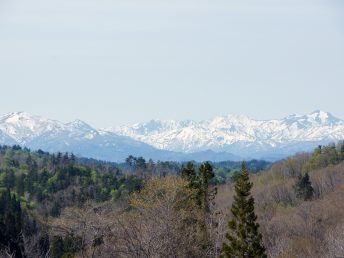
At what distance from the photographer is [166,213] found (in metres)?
36.5

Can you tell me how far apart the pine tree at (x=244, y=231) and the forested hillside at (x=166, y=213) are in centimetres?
12

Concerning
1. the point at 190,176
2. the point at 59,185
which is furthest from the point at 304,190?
the point at 59,185

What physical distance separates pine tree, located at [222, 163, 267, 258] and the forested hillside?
4.9 inches

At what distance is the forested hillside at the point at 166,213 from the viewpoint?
35188 millimetres

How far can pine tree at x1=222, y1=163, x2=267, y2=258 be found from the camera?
110 feet

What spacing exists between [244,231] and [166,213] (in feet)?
16.2

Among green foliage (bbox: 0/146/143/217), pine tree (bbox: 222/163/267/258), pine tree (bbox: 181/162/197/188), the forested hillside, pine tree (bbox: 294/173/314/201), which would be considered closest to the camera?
pine tree (bbox: 222/163/267/258)

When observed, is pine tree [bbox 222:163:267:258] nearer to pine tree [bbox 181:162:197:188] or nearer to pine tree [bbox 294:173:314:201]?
pine tree [bbox 181:162:197:188]

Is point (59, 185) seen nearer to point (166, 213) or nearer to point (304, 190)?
point (304, 190)

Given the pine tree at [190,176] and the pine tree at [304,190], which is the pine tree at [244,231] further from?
the pine tree at [304,190]

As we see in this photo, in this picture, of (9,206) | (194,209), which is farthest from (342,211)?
(9,206)

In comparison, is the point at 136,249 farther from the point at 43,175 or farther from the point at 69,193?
the point at 43,175

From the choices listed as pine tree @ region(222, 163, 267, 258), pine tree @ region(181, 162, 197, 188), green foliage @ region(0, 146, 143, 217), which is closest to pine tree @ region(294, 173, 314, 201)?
green foliage @ region(0, 146, 143, 217)

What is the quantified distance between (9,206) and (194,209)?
51.1 meters
